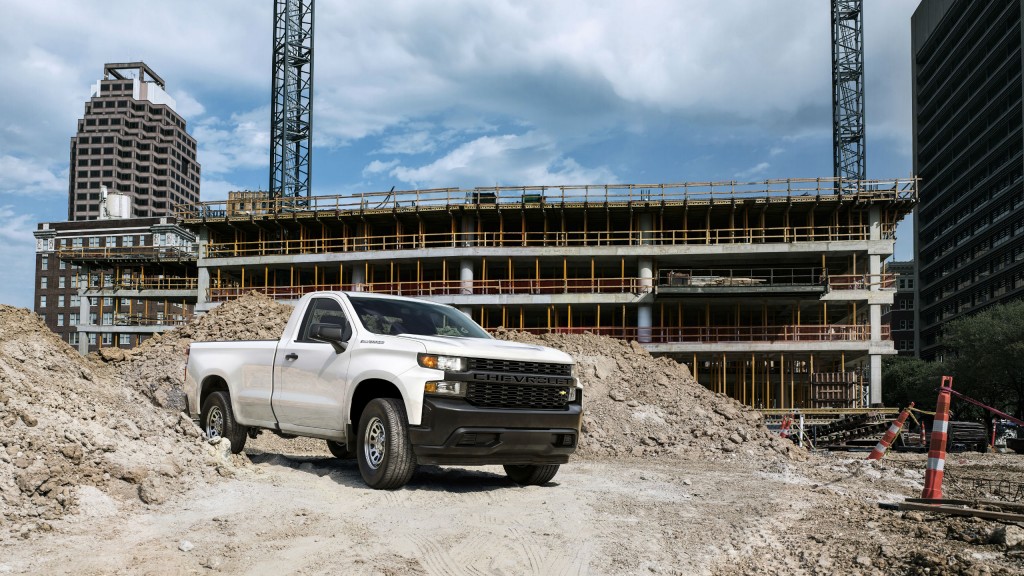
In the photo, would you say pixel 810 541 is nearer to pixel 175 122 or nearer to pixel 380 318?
pixel 380 318

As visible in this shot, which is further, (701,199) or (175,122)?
(175,122)

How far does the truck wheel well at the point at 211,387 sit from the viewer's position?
35.9 feet

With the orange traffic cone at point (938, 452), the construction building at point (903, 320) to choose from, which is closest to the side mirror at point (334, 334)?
the orange traffic cone at point (938, 452)

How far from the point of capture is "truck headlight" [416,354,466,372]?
8.12 meters

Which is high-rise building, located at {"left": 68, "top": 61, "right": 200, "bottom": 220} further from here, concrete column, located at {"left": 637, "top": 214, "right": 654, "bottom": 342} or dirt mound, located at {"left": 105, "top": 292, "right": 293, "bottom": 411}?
dirt mound, located at {"left": 105, "top": 292, "right": 293, "bottom": 411}

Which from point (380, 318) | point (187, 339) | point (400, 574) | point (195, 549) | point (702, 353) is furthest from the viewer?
point (702, 353)

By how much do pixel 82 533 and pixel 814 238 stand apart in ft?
152

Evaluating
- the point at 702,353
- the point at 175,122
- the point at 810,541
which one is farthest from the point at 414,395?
the point at 175,122

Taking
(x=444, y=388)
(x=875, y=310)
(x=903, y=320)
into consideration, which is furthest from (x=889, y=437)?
(x=903, y=320)

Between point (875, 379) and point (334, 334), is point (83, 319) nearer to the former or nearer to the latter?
point (875, 379)

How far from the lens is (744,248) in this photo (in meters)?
45.9

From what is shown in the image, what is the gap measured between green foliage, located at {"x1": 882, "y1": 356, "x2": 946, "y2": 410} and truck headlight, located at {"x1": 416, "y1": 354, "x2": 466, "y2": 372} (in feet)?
218

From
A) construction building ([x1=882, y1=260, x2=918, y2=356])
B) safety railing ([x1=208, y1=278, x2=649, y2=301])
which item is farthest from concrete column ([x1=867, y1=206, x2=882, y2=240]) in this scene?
construction building ([x1=882, y1=260, x2=918, y2=356])

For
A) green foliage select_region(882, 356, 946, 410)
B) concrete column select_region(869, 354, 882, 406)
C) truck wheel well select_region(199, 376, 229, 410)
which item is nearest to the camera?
truck wheel well select_region(199, 376, 229, 410)
